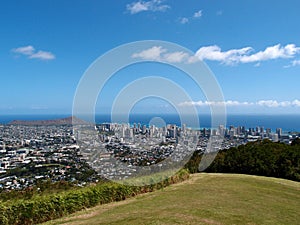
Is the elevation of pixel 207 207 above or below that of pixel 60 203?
above

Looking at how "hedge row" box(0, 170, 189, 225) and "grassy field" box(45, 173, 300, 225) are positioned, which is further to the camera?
"hedge row" box(0, 170, 189, 225)

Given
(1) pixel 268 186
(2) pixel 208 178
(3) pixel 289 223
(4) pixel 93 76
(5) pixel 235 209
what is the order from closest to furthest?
(3) pixel 289 223, (5) pixel 235 209, (4) pixel 93 76, (1) pixel 268 186, (2) pixel 208 178

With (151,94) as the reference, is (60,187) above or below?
below

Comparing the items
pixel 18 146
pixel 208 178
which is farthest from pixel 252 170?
pixel 18 146

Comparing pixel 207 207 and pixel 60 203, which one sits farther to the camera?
pixel 60 203

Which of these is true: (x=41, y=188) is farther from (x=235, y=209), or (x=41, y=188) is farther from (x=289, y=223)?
(x=289, y=223)

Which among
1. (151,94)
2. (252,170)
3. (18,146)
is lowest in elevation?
(252,170)
